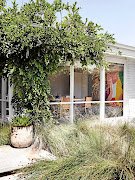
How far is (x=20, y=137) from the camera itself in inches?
140

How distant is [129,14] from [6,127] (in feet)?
32.3

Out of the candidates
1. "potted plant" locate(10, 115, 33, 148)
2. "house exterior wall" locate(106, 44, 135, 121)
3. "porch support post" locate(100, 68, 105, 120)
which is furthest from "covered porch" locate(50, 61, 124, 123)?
"potted plant" locate(10, 115, 33, 148)

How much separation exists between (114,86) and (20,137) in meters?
4.02

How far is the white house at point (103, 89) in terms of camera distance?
5.34 meters

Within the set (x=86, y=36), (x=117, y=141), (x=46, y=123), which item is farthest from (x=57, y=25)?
(x=117, y=141)

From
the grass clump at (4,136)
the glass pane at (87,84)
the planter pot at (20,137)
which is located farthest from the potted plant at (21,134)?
the glass pane at (87,84)

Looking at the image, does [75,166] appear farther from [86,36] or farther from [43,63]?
[86,36]

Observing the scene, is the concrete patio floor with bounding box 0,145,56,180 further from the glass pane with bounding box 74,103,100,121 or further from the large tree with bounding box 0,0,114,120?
the glass pane with bounding box 74,103,100,121

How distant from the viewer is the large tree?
11.3 ft

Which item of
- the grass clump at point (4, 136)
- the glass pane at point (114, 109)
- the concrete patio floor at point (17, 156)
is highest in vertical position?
the glass pane at point (114, 109)

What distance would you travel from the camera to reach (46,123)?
3.99 metres

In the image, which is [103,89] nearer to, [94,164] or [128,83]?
[128,83]

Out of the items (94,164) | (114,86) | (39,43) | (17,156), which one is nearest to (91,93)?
(114,86)

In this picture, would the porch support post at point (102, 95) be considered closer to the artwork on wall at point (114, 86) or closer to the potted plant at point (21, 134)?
the artwork on wall at point (114, 86)
